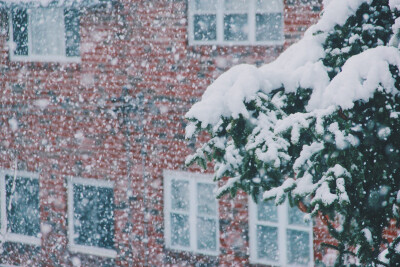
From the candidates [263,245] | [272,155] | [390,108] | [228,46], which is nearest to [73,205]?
[263,245]

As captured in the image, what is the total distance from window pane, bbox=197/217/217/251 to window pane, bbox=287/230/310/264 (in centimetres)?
130

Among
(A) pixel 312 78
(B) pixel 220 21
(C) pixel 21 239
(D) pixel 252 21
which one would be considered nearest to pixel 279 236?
(D) pixel 252 21

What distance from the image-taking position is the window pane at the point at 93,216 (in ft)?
32.3

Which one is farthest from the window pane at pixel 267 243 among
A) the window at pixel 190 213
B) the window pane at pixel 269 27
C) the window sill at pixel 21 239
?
the window sill at pixel 21 239

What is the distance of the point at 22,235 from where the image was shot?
1080 centimetres

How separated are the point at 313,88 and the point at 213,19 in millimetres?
4222

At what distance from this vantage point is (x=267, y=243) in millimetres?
8477

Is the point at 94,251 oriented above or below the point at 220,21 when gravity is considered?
below

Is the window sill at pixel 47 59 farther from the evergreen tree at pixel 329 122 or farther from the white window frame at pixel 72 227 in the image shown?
the evergreen tree at pixel 329 122

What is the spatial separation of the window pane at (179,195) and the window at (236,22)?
2.44 metres

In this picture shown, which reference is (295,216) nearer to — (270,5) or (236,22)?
(236,22)

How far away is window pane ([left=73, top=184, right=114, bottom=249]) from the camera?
9.84 metres

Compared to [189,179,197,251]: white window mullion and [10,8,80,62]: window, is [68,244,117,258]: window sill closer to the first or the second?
[189,179,197,251]: white window mullion

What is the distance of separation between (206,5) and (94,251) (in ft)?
16.6
